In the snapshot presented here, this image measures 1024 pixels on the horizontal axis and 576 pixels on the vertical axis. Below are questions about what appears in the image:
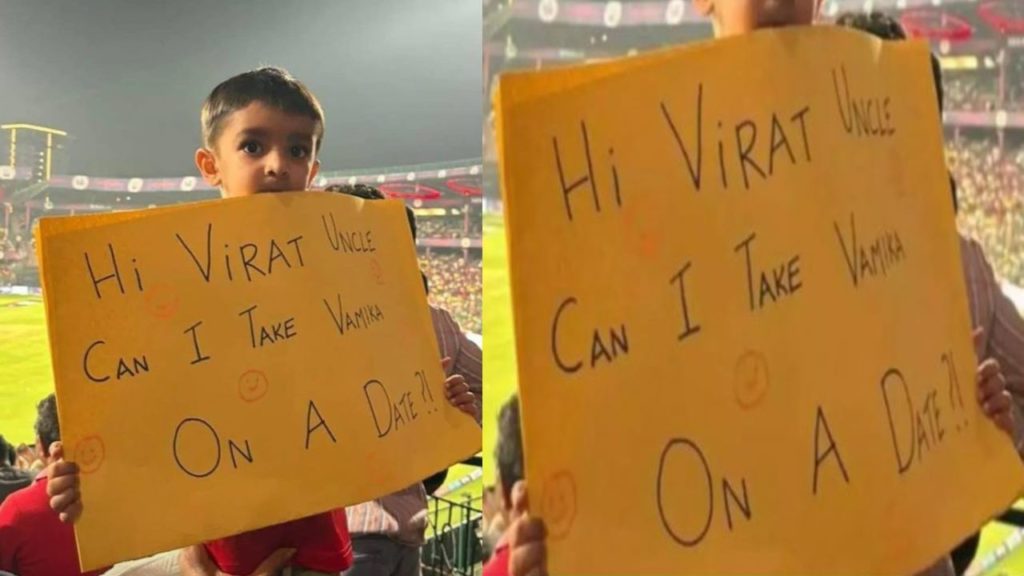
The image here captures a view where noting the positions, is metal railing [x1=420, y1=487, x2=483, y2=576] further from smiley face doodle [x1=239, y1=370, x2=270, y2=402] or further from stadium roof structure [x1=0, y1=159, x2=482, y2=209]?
smiley face doodle [x1=239, y1=370, x2=270, y2=402]

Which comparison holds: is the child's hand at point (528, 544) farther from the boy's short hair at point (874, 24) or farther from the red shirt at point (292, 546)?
the red shirt at point (292, 546)

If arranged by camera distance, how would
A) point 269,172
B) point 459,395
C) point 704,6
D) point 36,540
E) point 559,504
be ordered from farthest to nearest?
1. point 36,540
2. point 459,395
3. point 269,172
4. point 704,6
5. point 559,504

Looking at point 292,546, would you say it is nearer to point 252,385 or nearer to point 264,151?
point 252,385

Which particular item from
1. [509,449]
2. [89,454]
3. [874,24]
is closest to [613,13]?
[874,24]

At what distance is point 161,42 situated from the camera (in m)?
1.88

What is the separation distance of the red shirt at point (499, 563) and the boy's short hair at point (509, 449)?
0.04 metres

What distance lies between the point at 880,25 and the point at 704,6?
19 centimetres

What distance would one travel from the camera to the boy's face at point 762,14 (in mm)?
633

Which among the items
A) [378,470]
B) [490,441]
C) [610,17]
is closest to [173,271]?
[378,470]

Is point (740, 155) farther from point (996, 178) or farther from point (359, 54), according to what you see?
point (359, 54)

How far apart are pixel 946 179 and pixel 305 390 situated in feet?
2.29

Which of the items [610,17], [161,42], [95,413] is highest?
[161,42]

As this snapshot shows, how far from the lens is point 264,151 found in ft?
3.78

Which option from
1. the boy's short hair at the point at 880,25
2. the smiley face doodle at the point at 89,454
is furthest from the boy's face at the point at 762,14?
the smiley face doodle at the point at 89,454
